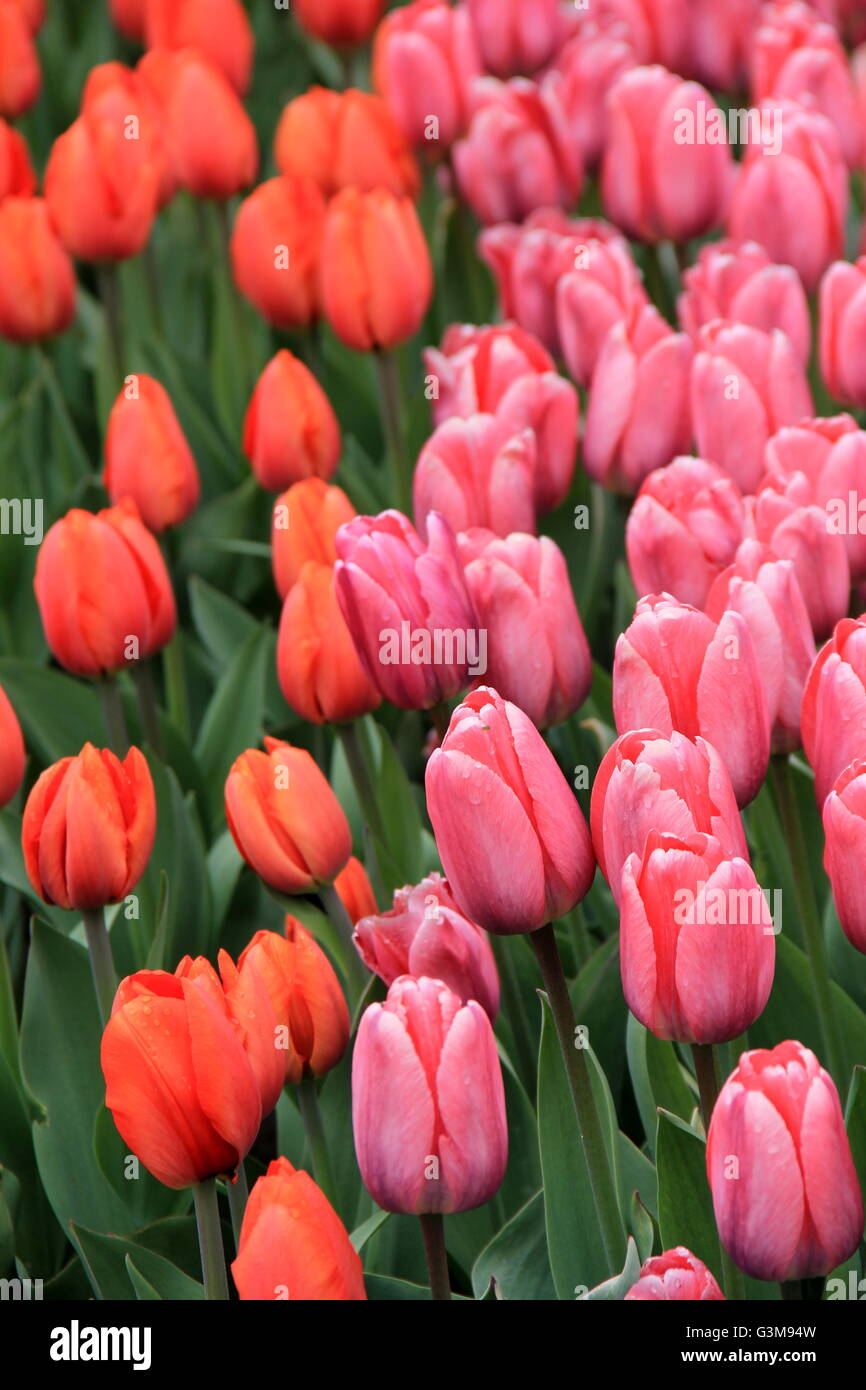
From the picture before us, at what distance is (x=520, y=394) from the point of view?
4.62 ft

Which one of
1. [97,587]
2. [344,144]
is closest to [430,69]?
[344,144]

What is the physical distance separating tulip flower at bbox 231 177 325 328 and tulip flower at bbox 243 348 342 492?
1.00ft

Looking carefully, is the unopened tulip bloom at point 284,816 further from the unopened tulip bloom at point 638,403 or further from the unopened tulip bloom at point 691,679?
the unopened tulip bloom at point 638,403

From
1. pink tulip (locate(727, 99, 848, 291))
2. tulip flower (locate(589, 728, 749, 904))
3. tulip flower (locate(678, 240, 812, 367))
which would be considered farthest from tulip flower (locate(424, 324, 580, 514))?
tulip flower (locate(589, 728, 749, 904))

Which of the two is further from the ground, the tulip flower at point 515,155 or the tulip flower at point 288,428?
the tulip flower at point 515,155

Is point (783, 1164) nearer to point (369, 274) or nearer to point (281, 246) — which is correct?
point (369, 274)

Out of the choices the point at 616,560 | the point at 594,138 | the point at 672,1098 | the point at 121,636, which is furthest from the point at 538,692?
the point at 594,138

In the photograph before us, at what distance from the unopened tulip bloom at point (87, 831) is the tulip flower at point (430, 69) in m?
1.34

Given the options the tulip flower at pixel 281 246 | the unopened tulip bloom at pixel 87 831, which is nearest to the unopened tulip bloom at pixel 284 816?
the unopened tulip bloom at pixel 87 831

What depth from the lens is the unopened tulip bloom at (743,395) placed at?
53.5 inches

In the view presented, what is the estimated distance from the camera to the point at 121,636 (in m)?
1.32

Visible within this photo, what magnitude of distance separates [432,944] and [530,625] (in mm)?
250
